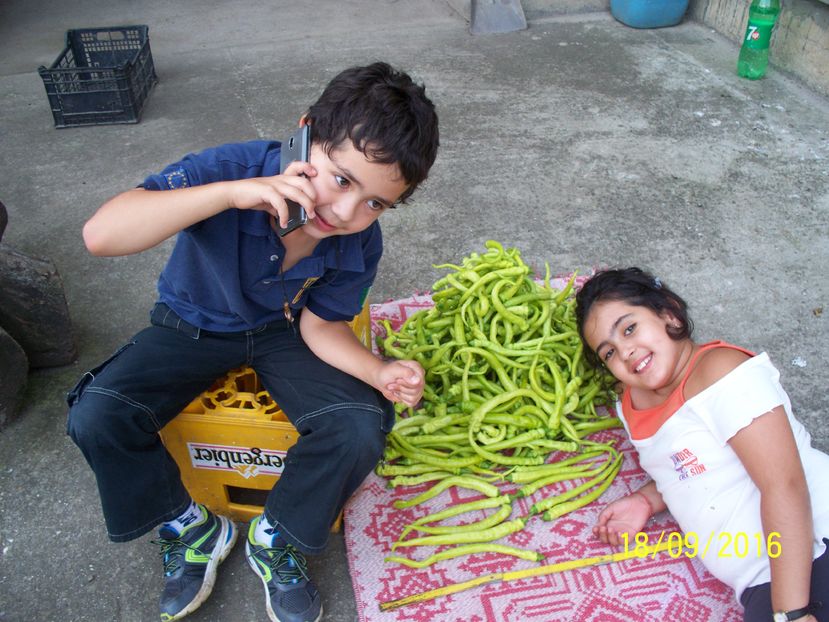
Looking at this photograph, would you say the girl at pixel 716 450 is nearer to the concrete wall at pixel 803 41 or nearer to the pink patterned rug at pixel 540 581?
the pink patterned rug at pixel 540 581

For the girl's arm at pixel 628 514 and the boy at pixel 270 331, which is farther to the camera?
the girl's arm at pixel 628 514

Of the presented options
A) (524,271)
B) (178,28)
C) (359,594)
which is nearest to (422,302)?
(524,271)

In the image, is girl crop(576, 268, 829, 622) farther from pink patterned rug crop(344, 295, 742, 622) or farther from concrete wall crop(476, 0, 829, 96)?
concrete wall crop(476, 0, 829, 96)

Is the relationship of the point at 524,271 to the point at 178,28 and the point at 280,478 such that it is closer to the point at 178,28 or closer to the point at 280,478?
the point at 280,478

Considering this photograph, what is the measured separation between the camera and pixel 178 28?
629cm

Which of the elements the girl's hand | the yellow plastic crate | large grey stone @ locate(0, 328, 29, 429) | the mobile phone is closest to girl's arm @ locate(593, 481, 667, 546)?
the girl's hand

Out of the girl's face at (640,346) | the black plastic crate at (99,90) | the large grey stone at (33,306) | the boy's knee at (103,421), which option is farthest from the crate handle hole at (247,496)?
the black plastic crate at (99,90)

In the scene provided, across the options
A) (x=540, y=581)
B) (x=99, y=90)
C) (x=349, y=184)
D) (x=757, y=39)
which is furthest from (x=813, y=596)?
(x=99, y=90)

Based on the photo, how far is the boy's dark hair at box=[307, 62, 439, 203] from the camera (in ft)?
5.50

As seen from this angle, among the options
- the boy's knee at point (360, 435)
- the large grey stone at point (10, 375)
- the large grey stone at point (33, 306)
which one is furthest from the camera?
→ the large grey stone at point (33, 306)

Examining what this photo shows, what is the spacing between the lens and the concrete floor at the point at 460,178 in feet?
7.34

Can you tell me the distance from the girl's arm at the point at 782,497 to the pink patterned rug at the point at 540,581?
1.02 feet
